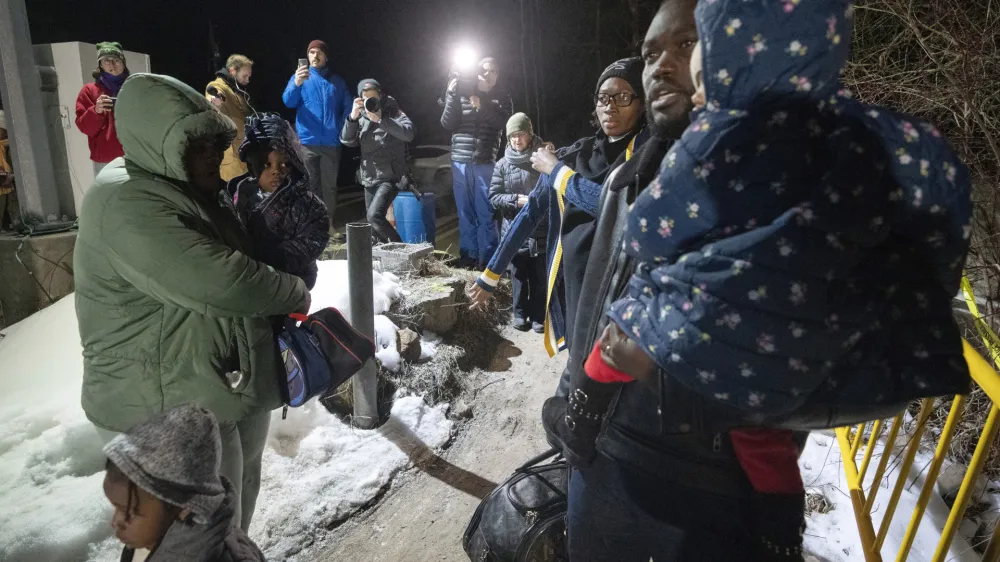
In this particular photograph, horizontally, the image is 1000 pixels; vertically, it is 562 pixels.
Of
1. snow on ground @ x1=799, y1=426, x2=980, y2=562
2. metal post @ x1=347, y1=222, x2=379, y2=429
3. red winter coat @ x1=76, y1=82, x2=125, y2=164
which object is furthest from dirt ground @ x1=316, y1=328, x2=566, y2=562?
red winter coat @ x1=76, y1=82, x2=125, y2=164

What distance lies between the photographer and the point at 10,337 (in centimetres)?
390

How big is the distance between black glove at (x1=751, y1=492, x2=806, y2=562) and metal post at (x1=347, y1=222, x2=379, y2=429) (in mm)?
2667

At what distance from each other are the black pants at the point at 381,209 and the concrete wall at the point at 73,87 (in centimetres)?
269

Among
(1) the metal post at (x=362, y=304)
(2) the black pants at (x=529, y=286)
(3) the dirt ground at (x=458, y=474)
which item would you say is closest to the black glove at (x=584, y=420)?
(3) the dirt ground at (x=458, y=474)

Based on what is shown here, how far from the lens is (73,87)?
546cm

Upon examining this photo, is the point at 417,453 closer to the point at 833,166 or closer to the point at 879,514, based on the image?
the point at 879,514

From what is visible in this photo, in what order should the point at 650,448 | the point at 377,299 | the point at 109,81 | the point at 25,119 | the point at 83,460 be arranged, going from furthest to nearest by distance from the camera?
the point at 109,81, the point at 25,119, the point at 377,299, the point at 83,460, the point at 650,448

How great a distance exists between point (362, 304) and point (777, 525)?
273cm

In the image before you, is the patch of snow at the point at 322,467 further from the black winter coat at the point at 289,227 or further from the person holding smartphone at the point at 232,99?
the person holding smartphone at the point at 232,99

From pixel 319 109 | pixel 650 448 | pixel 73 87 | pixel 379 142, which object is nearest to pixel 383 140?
pixel 379 142

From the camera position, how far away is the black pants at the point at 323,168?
649cm

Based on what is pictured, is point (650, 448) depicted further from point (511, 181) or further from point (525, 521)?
point (511, 181)

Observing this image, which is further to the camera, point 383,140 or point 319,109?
point 319,109

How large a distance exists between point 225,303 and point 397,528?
5.85 ft
